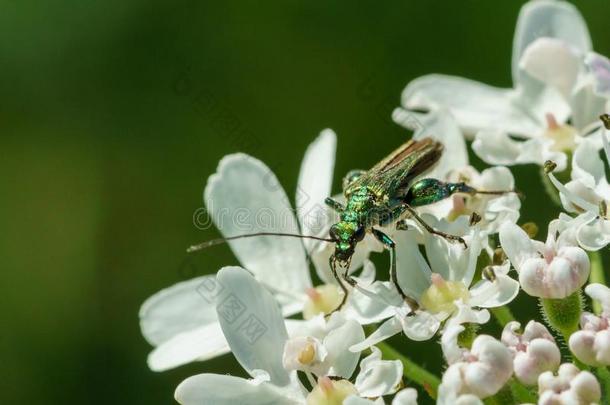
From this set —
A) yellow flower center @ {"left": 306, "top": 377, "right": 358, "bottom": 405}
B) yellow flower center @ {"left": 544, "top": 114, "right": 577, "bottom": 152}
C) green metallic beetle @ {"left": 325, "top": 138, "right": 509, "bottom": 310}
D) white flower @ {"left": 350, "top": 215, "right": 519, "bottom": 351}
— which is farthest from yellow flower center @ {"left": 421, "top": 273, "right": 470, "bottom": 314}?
yellow flower center @ {"left": 544, "top": 114, "right": 577, "bottom": 152}

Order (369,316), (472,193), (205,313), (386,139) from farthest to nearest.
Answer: (386,139)
(205,313)
(472,193)
(369,316)

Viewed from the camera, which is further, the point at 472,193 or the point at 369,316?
the point at 472,193

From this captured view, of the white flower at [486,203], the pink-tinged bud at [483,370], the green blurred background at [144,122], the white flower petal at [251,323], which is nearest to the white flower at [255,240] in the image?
the white flower at [486,203]

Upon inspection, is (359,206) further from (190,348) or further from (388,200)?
(190,348)

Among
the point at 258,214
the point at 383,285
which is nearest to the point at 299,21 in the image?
the point at 258,214

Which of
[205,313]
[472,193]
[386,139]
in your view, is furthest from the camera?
[386,139]

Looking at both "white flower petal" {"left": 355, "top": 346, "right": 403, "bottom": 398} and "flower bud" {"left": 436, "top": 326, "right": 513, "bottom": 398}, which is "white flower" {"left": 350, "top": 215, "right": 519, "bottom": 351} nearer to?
"white flower petal" {"left": 355, "top": 346, "right": 403, "bottom": 398}

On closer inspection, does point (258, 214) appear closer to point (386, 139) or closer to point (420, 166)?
point (420, 166)

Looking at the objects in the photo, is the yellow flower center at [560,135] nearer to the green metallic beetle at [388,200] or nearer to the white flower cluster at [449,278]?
the white flower cluster at [449,278]
